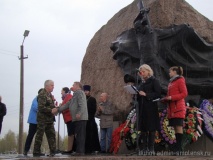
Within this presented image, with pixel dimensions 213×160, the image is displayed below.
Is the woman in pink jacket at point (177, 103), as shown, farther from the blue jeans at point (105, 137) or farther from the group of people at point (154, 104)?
the blue jeans at point (105, 137)

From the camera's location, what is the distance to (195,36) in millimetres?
8820

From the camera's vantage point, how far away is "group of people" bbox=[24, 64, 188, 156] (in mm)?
6422

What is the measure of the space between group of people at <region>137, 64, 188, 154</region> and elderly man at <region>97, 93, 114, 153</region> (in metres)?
1.68

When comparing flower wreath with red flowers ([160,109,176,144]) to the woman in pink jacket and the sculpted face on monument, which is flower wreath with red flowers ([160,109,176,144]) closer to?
the sculpted face on monument

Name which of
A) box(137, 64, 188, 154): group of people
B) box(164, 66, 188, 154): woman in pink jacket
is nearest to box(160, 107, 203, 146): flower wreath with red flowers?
box(137, 64, 188, 154): group of people

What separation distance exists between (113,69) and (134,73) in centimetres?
109

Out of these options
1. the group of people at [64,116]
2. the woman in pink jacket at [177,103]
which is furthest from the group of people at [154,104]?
the group of people at [64,116]

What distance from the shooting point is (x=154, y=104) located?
21.5 feet

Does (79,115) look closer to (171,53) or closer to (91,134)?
(91,134)

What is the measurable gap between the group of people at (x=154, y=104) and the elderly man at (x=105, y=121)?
1683mm

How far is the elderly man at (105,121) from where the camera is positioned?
8234mm

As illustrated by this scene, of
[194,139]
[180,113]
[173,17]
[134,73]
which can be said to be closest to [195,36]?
[173,17]

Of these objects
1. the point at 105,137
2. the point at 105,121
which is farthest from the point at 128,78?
the point at 105,137

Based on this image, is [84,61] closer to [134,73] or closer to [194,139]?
[134,73]
